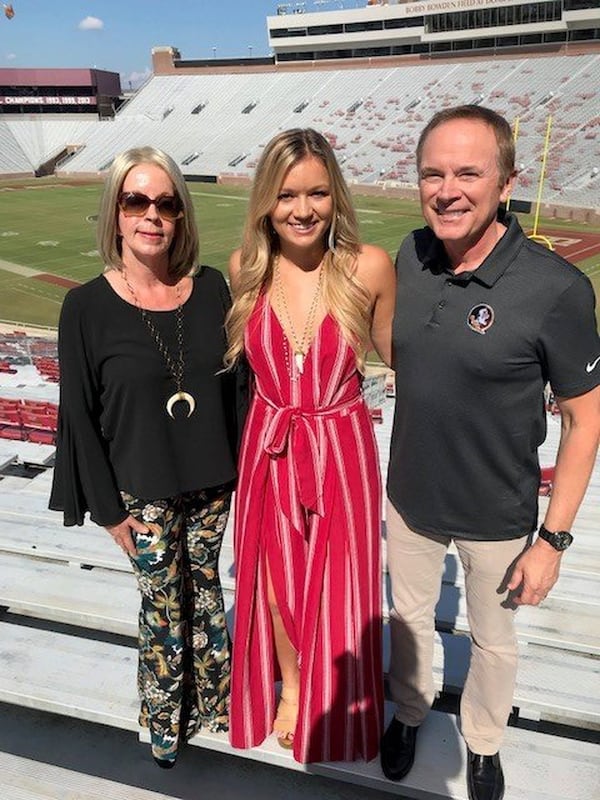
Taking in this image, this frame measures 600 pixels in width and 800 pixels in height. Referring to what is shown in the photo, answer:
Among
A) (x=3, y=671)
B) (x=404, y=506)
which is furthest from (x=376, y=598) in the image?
(x=3, y=671)

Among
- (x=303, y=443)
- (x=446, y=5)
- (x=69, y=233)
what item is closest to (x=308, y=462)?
(x=303, y=443)

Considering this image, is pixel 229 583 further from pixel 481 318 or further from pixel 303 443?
pixel 481 318

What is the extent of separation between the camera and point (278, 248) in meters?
2.01

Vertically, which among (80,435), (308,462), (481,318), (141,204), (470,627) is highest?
(141,204)

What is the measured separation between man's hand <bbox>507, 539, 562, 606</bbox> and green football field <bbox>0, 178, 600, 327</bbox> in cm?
842

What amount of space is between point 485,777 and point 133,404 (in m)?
1.56

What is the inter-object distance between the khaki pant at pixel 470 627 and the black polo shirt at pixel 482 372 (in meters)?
0.08

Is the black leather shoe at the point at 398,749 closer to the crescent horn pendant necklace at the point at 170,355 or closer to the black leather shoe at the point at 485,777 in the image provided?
the black leather shoe at the point at 485,777

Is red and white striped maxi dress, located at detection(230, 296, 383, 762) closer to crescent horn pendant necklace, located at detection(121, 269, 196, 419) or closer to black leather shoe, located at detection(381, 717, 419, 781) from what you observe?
black leather shoe, located at detection(381, 717, 419, 781)

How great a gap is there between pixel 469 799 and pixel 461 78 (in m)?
50.0

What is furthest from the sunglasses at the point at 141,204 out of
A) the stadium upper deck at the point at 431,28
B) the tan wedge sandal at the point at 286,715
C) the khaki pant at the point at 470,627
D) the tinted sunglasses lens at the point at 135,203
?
the stadium upper deck at the point at 431,28

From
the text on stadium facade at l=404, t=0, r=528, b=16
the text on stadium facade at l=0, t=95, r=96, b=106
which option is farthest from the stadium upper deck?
the text on stadium facade at l=0, t=95, r=96, b=106

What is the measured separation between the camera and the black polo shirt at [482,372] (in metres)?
1.66

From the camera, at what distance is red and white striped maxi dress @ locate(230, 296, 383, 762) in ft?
6.39
